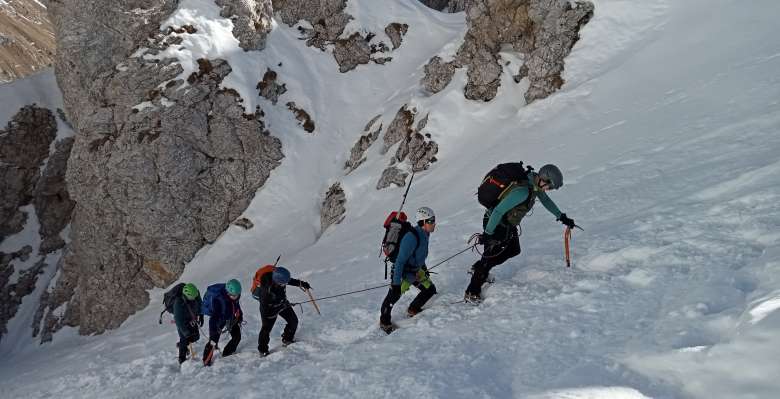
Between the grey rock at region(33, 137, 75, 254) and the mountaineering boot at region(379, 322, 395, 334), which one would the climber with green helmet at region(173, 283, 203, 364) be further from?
the grey rock at region(33, 137, 75, 254)

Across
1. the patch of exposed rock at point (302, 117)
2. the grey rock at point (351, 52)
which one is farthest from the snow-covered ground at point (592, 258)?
the grey rock at point (351, 52)

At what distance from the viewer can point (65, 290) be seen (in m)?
29.0

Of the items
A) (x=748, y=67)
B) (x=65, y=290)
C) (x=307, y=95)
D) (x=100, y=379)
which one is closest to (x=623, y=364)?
(x=100, y=379)

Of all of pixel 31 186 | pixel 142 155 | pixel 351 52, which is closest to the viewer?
pixel 142 155

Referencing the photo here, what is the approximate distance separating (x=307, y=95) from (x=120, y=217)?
12095mm

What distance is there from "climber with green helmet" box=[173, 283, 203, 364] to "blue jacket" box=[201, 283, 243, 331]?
444 mm

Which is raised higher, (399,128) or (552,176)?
(399,128)

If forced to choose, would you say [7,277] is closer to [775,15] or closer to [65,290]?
[65,290]

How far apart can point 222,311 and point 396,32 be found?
1030 inches

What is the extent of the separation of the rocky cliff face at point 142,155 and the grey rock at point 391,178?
7.47 metres

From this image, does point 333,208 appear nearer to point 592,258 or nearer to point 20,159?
point 592,258

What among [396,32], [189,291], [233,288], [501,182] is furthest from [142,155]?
[501,182]

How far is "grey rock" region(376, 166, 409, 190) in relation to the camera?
21.1 meters

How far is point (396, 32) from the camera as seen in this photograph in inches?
1256
